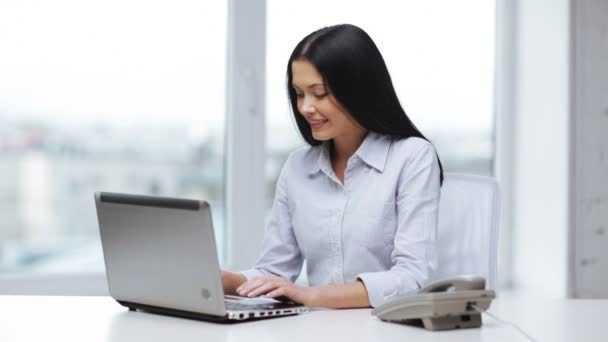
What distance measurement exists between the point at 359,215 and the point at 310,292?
0.34 m

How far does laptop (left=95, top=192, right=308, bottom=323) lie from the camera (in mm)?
1531

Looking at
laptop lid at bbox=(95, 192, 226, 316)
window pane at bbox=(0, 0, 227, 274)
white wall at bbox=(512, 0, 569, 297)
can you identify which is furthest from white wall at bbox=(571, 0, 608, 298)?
laptop lid at bbox=(95, 192, 226, 316)

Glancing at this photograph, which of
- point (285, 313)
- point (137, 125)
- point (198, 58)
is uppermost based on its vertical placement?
point (198, 58)

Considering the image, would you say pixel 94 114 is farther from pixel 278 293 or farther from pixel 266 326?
pixel 266 326

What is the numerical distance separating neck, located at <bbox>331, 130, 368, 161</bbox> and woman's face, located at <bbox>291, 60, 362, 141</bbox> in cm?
6

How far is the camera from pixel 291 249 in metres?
2.23

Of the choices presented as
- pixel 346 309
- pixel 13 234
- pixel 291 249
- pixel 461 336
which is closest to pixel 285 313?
pixel 346 309

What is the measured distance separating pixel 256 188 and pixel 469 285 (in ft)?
6.17

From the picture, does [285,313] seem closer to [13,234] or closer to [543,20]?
[13,234]

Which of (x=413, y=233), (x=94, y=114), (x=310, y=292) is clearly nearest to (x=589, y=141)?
(x=413, y=233)

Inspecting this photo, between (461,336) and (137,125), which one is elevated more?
(137,125)

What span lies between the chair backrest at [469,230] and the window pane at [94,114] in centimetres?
140

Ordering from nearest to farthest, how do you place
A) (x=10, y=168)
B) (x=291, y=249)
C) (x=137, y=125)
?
(x=291, y=249), (x=10, y=168), (x=137, y=125)

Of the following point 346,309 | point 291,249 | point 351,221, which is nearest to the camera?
point 346,309
